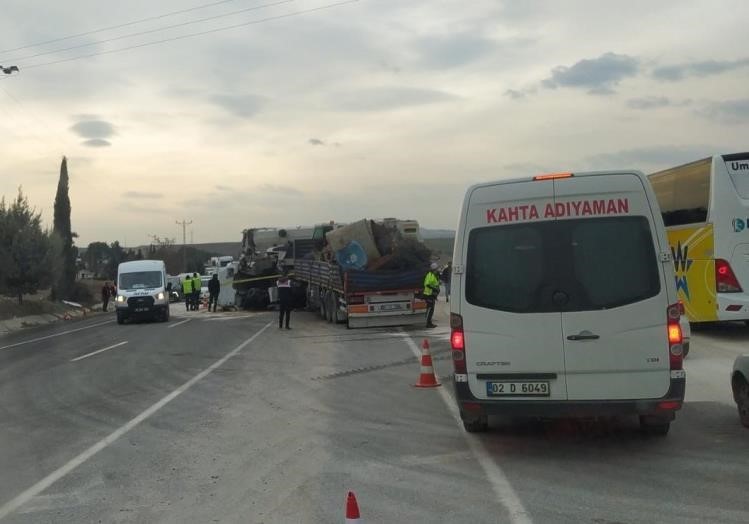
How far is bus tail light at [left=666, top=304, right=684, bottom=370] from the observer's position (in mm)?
6566

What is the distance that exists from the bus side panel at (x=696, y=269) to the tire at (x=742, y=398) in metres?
6.78

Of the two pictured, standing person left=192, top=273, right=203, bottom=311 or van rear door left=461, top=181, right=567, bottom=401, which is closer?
van rear door left=461, top=181, right=567, bottom=401

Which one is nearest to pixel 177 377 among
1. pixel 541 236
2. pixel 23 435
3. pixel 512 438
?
pixel 23 435

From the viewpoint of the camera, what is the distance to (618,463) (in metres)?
6.56

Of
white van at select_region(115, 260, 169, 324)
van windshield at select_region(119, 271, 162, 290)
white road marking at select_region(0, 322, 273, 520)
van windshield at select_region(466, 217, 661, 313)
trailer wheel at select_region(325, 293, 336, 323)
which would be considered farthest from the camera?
van windshield at select_region(119, 271, 162, 290)

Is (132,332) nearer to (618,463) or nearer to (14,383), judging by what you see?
(14,383)

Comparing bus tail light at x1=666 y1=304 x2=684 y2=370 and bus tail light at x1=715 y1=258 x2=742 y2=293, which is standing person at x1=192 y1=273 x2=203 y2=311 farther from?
bus tail light at x1=666 y1=304 x2=684 y2=370

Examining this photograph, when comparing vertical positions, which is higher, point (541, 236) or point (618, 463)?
point (541, 236)

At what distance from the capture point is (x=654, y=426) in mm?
7422

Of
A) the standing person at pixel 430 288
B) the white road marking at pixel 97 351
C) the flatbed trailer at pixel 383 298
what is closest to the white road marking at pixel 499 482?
the white road marking at pixel 97 351

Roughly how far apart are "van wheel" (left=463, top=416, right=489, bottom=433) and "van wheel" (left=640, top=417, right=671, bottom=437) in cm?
154

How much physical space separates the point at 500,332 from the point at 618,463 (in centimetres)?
152

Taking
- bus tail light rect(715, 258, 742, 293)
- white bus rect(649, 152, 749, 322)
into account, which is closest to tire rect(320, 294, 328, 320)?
white bus rect(649, 152, 749, 322)

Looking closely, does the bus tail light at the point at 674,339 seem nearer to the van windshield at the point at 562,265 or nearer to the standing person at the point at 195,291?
the van windshield at the point at 562,265
